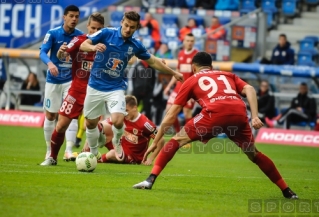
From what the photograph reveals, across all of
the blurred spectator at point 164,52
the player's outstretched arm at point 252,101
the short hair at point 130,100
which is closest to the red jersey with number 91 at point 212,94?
the player's outstretched arm at point 252,101

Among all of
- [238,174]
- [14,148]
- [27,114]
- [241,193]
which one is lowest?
[27,114]

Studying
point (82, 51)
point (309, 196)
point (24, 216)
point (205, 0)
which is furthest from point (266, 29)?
point (24, 216)

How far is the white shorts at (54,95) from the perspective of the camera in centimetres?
1287

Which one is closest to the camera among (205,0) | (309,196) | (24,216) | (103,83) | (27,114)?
(24,216)

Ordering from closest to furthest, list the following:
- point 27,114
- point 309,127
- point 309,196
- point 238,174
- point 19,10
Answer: point 309,196 → point 238,174 → point 309,127 → point 27,114 → point 19,10

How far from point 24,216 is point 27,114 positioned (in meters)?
15.9

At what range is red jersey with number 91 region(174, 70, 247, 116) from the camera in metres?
9.49

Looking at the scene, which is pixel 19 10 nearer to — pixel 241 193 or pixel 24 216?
pixel 241 193

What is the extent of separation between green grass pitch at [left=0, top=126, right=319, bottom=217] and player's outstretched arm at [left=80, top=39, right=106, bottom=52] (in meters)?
1.80

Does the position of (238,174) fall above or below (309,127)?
above

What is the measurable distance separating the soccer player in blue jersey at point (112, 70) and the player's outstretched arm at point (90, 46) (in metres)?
0.06

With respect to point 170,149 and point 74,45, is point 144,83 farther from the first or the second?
point 170,149

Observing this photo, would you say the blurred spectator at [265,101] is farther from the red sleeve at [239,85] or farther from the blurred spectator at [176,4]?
the red sleeve at [239,85]

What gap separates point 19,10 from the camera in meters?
28.8
